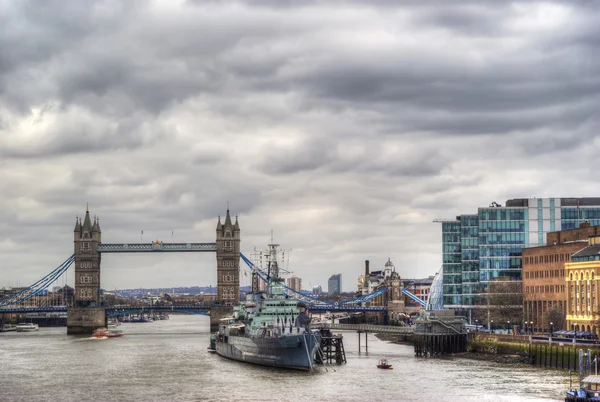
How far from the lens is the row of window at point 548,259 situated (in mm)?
123188

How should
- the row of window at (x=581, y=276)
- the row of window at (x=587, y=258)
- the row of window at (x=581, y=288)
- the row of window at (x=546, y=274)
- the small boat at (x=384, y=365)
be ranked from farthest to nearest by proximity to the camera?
the row of window at (x=546, y=274), the row of window at (x=581, y=276), the row of window at (x=581, y=288), the row of window at (x=587, y=258), the small boat at (x=384, y=365)

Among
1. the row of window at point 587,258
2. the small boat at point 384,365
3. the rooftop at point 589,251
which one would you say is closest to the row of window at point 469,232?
the rooftop at point 589,251

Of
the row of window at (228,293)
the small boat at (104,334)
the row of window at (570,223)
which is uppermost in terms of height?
the row of window at (570,223)

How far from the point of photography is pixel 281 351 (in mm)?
98500

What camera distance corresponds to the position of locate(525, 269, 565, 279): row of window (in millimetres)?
124644

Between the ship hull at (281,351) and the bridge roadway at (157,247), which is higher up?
the bridge roadway at (157,247)

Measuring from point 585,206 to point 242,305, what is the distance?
5226 cm

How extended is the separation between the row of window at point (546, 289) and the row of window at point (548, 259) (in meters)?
3.01

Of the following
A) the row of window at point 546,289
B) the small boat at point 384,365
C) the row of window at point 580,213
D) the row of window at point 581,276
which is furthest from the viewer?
the row of window at point 580,213

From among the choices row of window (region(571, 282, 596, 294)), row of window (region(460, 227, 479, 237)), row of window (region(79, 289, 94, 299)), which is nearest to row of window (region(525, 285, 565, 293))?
row of window (region(571, 282, 596, 294))

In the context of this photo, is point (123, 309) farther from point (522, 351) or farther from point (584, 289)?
point (522, 351)

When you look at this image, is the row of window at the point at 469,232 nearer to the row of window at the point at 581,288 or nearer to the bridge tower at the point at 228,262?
the row of window at the point at 581,288

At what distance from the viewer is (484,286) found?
14750 centimetres

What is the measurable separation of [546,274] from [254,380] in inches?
2007
